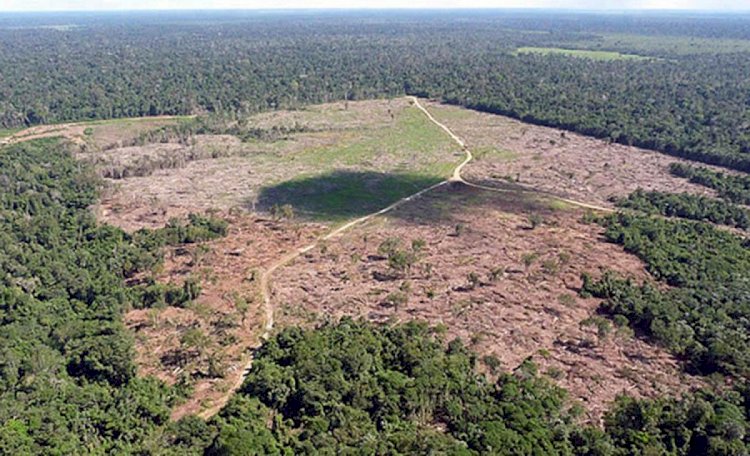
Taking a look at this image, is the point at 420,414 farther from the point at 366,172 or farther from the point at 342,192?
Result: the point at 366,172

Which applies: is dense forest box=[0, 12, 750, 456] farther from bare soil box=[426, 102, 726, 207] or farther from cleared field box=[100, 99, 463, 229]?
cleared field box=[100, 99, 463, 229]

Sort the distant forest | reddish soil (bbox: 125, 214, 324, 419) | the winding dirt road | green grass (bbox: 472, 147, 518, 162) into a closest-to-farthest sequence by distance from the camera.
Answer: the winding dirt road, reddish soil (bbox: 125, 214, 324, 419), green grass (bbox: 472, 147, 518, 162), the distant forest

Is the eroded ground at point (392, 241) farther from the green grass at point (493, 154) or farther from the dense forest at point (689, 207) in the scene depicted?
the dense forest at point (689, 207)

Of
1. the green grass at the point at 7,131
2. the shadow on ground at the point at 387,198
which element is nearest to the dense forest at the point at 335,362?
the shadow on ground at the point at 387,198

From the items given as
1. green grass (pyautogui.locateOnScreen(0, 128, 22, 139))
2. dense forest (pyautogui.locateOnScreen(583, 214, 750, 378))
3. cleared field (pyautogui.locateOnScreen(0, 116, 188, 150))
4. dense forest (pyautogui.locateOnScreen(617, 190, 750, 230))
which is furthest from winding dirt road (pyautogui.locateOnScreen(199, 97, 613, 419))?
green grass (pyautogui.locateOnScreen(0, 128, 22, 139))

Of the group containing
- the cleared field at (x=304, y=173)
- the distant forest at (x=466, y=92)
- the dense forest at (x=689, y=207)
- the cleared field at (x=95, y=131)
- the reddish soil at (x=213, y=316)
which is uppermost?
the distant forest at (x=466, y=92)

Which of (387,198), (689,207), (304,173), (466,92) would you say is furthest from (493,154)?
(466,92)

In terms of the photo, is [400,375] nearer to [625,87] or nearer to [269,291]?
[269,291]

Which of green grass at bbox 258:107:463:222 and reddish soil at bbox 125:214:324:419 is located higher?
green grass at bbox 258:107:463:222
